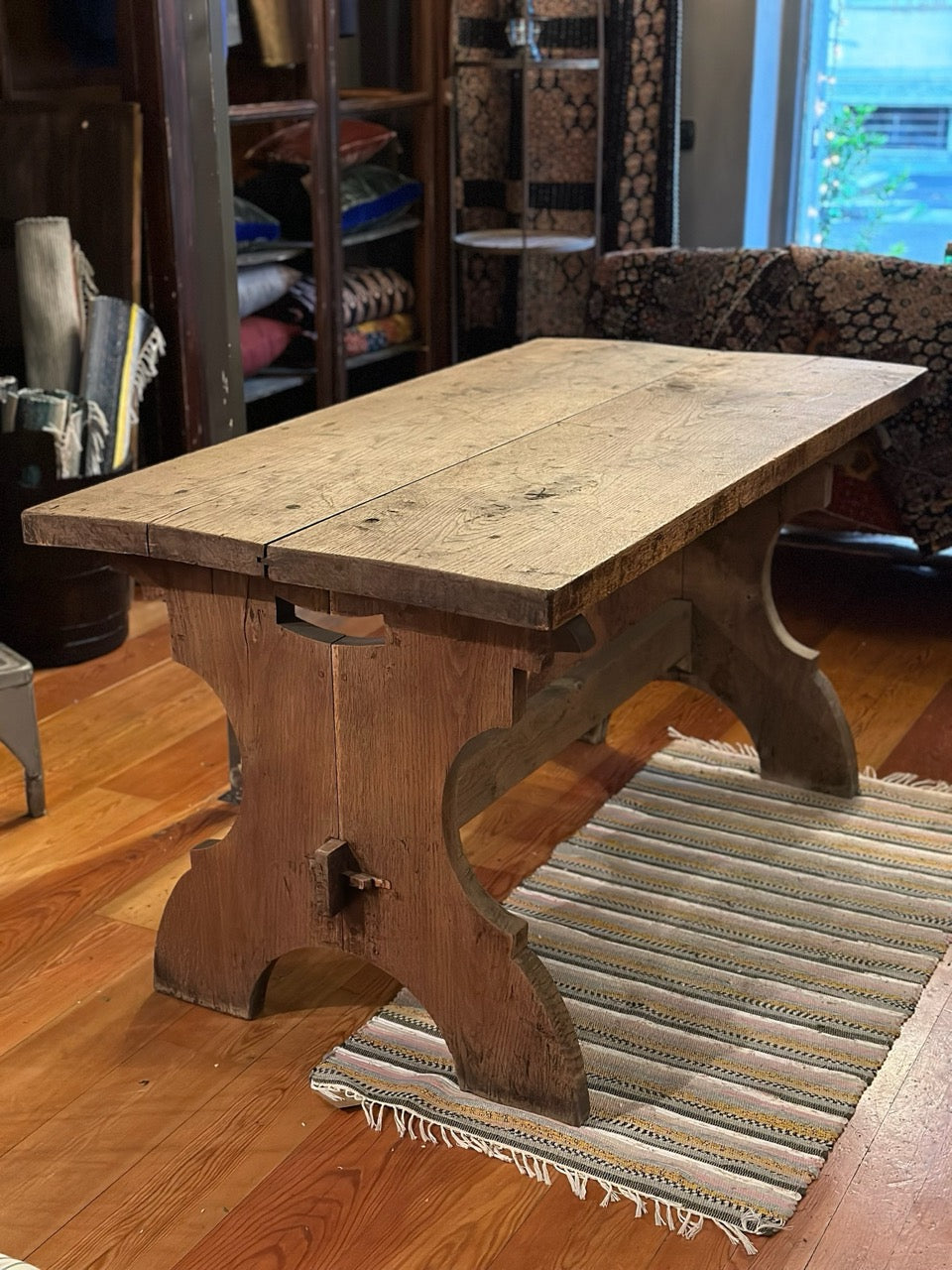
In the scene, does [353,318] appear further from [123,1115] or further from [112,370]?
[123,1115]

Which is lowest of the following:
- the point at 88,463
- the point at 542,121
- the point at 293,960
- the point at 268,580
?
the point at 293,960

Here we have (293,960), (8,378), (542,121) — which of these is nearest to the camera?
(293,960)

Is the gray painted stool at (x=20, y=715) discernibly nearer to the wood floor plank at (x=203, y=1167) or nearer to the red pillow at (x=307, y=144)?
the wood floor plank at (x=203, y=1167)

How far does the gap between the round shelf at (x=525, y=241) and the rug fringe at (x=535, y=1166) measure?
2.99m

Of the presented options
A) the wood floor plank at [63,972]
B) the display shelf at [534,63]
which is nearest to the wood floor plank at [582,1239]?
the wood floor plank at [63,972]

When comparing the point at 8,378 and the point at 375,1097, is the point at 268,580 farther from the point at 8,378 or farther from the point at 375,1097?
the point at 8,378

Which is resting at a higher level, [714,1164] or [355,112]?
[355,112]

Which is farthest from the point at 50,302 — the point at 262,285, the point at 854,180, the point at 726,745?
the point at 854,180

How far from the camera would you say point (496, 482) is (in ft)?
6.08

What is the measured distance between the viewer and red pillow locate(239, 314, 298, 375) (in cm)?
386

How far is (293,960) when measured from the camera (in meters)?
2.12

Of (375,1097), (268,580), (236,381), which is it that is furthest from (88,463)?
(375,1097)

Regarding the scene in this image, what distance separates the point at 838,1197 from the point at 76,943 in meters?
→ 1.11

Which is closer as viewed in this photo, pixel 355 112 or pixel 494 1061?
pixel 494 1061
